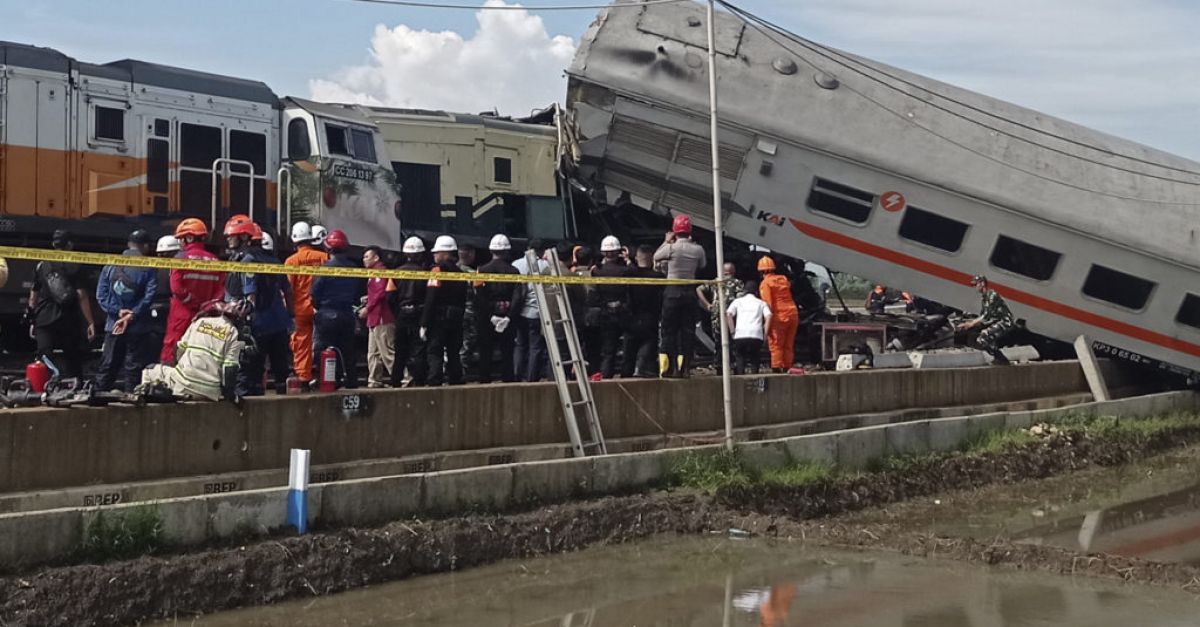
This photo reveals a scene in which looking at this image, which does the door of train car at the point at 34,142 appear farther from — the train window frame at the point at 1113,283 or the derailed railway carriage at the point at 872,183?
the train window frame at the point at 1113,283

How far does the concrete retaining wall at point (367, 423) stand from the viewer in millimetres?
8312

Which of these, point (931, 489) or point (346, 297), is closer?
point (346, 297)

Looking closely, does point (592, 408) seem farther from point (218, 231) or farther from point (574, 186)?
point (574, 186)

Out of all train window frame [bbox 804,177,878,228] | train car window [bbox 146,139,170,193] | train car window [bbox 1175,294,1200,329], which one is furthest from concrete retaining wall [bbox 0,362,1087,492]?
train car window [bbox 146,139,170,193]

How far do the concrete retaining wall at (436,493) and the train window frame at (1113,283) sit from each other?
6.39 m

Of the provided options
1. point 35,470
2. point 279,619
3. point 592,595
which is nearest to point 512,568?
point 592,595

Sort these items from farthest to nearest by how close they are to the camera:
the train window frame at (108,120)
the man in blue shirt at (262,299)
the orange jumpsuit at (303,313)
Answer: the train window frame at (108,120) → the orange jumpsuit at (303,313) → the man in blue shirt at (262,299)

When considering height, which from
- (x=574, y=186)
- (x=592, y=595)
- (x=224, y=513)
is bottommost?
(x=592, y=595)

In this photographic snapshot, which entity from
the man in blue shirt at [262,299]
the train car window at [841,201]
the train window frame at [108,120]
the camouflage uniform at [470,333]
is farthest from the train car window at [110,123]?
the train car window at [841,201]

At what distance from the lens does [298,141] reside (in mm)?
18109

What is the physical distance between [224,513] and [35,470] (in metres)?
1.24

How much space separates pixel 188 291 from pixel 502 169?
37.6ft

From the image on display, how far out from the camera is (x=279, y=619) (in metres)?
7.54

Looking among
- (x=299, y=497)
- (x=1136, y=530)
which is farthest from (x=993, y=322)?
(x=299, y=497)
